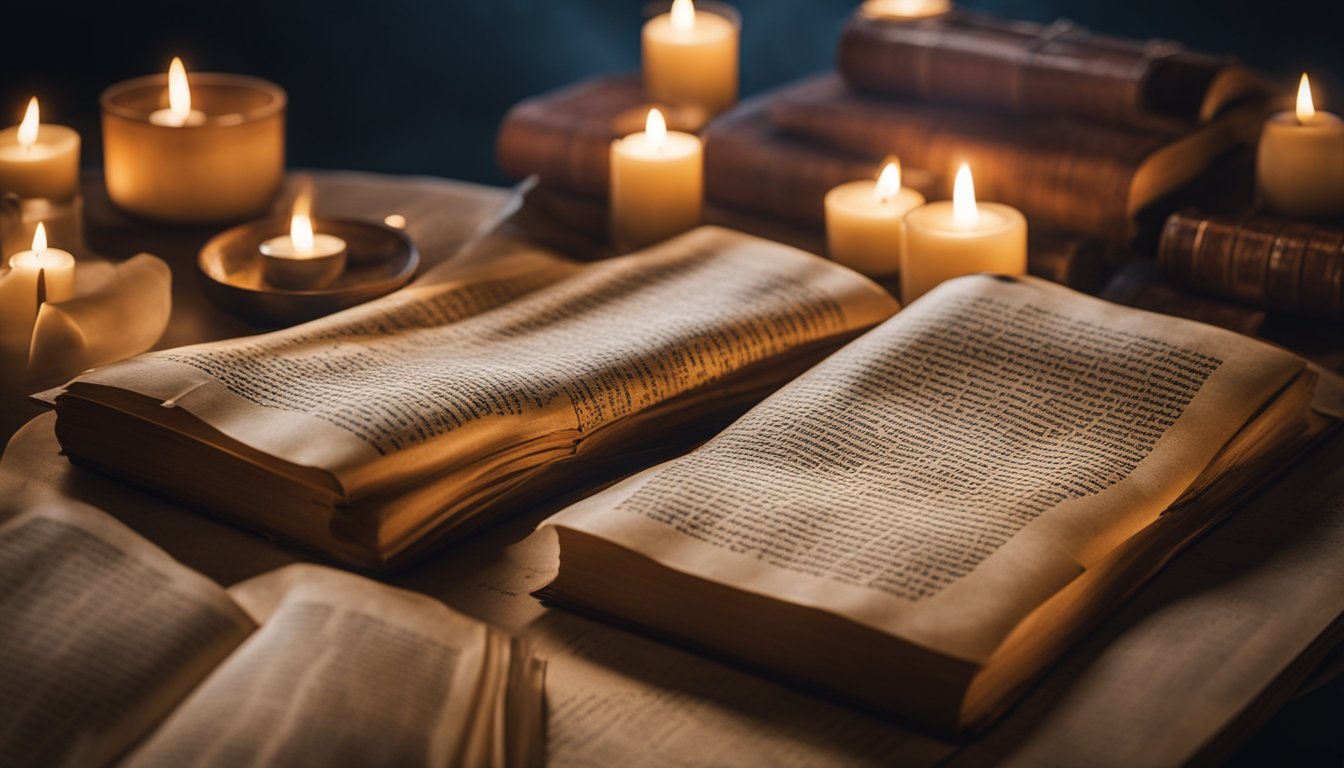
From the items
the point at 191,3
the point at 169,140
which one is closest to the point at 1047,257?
the point at 169,140

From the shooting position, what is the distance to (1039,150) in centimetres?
135

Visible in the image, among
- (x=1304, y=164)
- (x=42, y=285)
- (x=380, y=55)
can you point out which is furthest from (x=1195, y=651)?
(x=380, y=55)

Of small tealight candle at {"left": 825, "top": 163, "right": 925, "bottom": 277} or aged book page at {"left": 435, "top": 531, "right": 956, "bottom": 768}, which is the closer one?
aged book page at {"left": 435, "top": 531, "right": 956, "bottom": 768}

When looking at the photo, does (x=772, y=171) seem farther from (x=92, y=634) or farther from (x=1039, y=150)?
(x=92, y=634)

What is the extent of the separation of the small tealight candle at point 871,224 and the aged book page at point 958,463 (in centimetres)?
22

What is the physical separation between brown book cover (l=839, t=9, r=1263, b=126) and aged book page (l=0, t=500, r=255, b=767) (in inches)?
36.0

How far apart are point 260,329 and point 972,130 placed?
688 millimetres

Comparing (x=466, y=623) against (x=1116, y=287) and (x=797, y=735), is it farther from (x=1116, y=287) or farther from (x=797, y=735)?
(x=1116, y=287)

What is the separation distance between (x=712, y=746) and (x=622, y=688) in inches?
2.7

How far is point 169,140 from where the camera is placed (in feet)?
4.52

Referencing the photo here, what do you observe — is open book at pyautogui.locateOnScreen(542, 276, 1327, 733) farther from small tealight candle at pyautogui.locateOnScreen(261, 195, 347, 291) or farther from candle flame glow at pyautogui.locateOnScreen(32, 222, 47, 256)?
candle flame glow at pyautogui.locateOnScreen(32, 222, 47, 256)

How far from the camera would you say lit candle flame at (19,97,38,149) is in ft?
4.62

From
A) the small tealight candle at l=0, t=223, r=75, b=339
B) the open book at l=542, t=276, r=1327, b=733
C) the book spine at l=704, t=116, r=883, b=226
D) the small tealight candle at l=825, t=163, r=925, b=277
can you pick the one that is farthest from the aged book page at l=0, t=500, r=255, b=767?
the book spine at l=704, t=116, r=883, b=226

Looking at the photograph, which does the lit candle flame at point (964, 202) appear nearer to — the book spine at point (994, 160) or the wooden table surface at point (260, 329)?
the book spine at point (994, 160)
